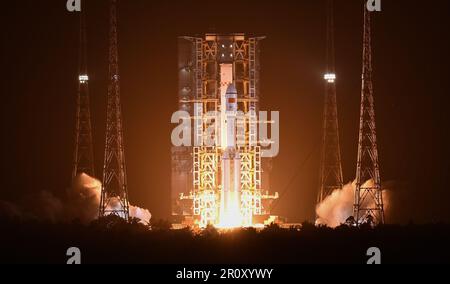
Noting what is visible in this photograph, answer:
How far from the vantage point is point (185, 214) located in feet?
237

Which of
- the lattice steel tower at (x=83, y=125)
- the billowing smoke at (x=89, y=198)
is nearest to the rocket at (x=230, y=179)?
the billowing smoke at (x=89, y=198)

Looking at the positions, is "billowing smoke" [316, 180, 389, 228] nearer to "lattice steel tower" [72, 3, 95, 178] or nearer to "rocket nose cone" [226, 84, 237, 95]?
"rocket nose cone" [226, 84, 237, 95]

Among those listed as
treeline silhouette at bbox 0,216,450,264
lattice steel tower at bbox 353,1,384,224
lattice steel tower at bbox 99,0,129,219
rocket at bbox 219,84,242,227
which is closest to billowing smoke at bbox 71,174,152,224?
lattice steel tower at bbox 99,0,129,219

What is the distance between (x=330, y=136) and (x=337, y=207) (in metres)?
4.78

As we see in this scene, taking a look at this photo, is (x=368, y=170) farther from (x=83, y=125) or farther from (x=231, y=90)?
(x=83, y=125)

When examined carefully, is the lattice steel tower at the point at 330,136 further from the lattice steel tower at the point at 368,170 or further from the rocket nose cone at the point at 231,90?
the rocket nose cone at the point at 231,90

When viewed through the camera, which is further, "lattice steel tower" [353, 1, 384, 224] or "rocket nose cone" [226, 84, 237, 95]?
"rocket nose cone" [226, 84, 237, 95]

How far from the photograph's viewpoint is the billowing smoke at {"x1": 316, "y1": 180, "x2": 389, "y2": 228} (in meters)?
70.4

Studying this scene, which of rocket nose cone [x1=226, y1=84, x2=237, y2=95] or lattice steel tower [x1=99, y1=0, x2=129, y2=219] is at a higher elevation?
rocket nose cone [x1=226, y1=84, x2=237, y2=95]

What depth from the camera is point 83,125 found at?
251 feet

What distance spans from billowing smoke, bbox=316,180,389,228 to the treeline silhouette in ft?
10.8

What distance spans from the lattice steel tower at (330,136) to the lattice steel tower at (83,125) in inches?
334
